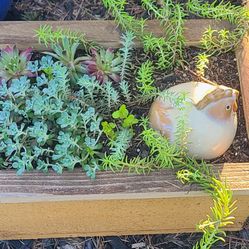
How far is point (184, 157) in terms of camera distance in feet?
5.06

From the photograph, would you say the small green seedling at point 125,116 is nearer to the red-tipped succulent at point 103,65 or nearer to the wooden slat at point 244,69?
the red-tipped succulent at point 103,65

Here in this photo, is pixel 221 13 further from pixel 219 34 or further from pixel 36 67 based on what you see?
pixel 36 67

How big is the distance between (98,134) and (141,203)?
0.20 m

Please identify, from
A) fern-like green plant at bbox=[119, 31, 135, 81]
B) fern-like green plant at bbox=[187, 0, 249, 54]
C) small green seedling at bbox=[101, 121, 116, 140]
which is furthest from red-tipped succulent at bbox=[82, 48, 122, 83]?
fern-like green plant at bbox=[187, 0, 249, 54]

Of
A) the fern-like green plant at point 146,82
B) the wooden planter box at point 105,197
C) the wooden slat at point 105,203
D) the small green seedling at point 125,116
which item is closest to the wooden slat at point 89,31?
the wooden planter box at point 105,197

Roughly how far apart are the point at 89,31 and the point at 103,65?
126 millimetres

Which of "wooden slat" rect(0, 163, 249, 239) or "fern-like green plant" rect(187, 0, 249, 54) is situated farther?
"fern-like green plant" rect(187, 0, 249, 54)

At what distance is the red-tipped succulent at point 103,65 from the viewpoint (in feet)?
5.39

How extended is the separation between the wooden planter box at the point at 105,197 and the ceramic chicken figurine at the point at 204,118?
2.3 inches

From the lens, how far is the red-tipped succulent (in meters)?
1.64

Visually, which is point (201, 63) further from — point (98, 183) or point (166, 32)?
point (98, 183)

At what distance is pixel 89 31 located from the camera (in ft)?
5.62

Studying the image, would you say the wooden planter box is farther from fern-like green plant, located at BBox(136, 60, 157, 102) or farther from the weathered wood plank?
fern-like green plant, located at BBox(136, 60, 157, 102)

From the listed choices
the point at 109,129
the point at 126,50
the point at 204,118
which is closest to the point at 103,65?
the point at 126,50
